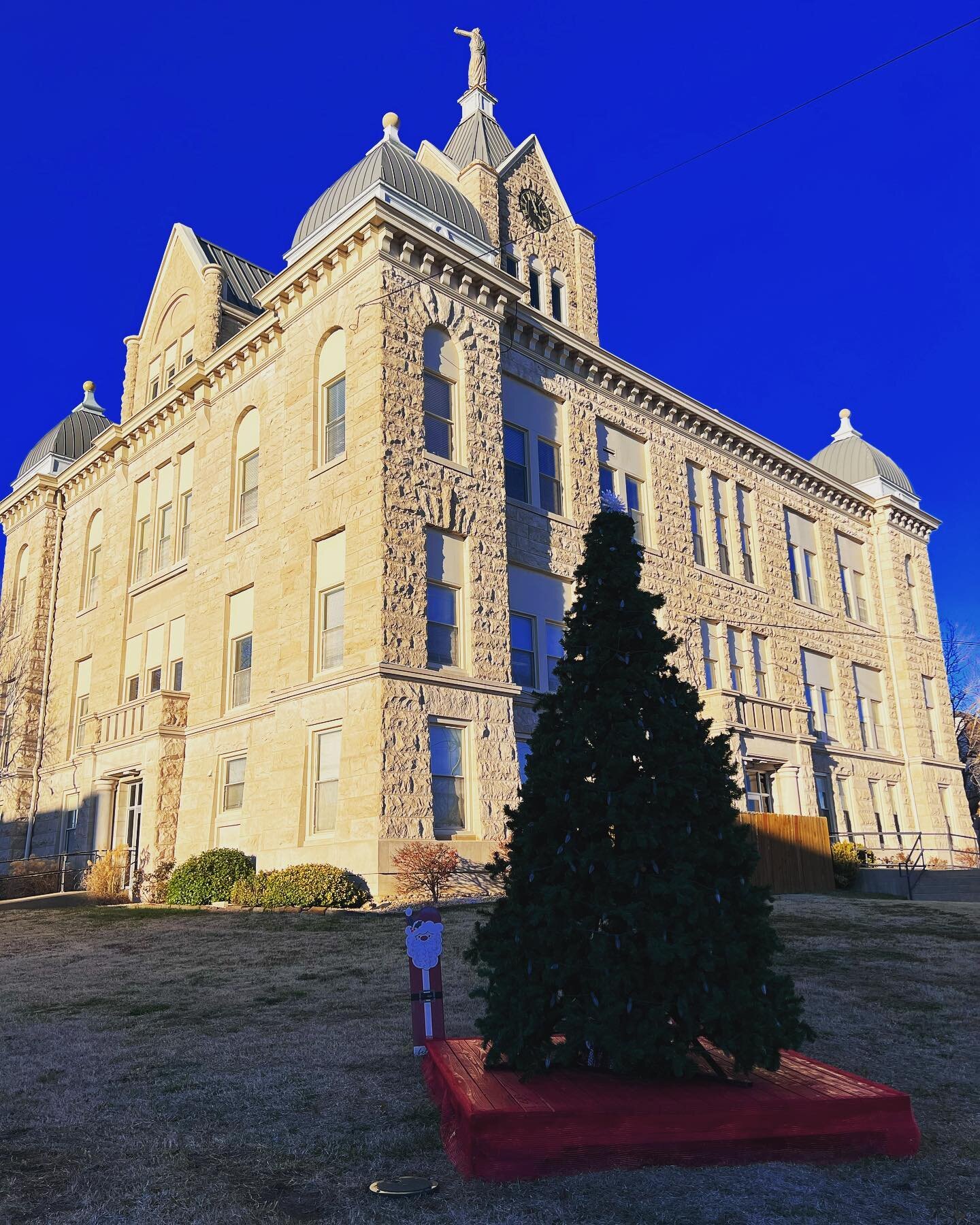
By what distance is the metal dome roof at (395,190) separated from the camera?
76.9 ft

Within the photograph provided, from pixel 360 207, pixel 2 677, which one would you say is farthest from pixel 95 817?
pixel 360 207

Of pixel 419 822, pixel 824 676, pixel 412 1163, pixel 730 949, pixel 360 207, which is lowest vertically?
pixel 412 1163

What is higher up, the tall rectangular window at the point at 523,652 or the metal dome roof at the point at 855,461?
the metal dome roof at the point at 855,461

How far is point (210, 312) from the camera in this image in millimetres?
29969

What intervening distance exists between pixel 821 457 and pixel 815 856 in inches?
891

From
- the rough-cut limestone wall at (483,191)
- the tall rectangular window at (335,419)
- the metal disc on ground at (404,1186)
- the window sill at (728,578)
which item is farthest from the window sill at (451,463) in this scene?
the metal disc on ground at (404,1186)

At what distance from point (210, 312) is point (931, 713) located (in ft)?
99.1

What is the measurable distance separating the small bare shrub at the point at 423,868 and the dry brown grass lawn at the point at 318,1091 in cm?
407

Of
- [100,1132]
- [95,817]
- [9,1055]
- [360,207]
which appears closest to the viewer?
[100,1132]

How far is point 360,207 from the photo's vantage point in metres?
22.6

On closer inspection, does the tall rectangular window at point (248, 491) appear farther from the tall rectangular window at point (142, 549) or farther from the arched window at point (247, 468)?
the tall rectangular window at point (142, 549)

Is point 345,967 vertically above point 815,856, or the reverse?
point 815,856

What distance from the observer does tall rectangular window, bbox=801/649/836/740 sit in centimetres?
3403

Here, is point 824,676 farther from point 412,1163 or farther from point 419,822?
point 412,1163
